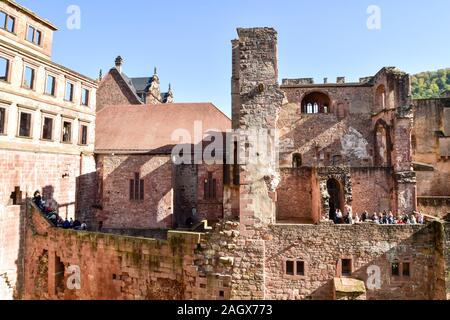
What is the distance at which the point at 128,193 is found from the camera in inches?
877

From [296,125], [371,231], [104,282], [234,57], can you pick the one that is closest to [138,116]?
[234,57]

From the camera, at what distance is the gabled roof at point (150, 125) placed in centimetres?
2303

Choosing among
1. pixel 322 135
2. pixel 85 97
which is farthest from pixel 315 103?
pixel 85 97

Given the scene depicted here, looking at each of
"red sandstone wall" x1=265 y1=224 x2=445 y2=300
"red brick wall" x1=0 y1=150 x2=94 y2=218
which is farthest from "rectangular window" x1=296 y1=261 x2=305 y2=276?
"red brick wall" x1=0 y1=150 x2=94 y2=218

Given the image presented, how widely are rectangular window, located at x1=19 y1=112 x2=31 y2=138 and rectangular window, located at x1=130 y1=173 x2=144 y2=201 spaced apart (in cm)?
746

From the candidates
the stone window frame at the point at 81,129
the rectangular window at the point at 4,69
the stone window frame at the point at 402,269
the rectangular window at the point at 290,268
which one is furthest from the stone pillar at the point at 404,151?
the rectangular window at the point at 4,69

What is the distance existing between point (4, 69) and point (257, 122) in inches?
603

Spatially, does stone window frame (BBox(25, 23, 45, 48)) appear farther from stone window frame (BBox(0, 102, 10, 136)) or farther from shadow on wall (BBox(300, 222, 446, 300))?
shadow on wall (BBox(300, 222, 446, 300))

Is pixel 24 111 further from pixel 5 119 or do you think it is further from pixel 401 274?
pixel 401 274

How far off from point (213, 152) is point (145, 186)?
5.78 m

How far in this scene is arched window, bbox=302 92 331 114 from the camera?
26.8 metres

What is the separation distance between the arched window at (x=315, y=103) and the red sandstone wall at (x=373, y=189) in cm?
867

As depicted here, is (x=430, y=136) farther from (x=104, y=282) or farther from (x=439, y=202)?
(x=104, y=282)
